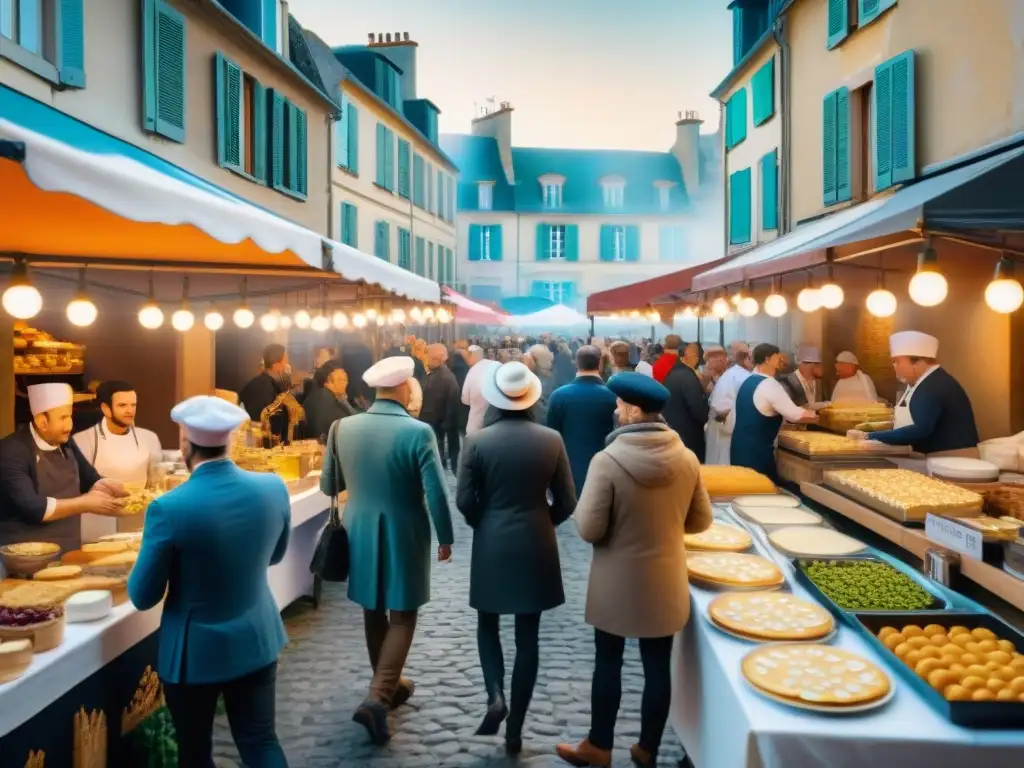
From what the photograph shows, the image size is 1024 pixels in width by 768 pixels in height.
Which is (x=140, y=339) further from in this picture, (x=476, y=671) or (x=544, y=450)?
(x=544, y=450)

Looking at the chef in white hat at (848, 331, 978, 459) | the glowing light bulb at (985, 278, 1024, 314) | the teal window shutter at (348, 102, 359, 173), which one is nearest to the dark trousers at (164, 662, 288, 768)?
the glowing light bulb at (985, 278, 1024, 314)

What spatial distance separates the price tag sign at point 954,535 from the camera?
4.11 meters

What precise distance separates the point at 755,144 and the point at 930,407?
10797 millimetres

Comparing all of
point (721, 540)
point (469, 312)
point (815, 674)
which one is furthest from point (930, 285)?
point (469, 312)

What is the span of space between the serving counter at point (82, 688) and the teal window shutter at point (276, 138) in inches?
416

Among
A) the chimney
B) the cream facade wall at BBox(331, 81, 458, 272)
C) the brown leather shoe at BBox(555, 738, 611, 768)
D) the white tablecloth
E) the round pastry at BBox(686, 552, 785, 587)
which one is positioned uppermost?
the chimney

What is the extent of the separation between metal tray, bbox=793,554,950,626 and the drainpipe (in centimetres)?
1050

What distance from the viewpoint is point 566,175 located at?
38500 millimetres

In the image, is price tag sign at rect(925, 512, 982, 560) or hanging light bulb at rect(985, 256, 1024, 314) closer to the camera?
price tag sign at rect(925, 512, 982, 560)

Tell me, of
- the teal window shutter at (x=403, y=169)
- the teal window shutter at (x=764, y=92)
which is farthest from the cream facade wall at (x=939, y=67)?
the teal window shutter at (x=403, y=169)

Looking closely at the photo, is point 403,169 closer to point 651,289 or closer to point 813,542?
point 651,289

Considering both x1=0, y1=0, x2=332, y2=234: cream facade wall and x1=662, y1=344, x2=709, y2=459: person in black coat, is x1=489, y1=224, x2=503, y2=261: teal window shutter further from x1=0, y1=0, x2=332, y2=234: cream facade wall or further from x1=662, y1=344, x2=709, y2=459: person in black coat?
x1=662, y1=344, x2=709, y2=459: person in black coat

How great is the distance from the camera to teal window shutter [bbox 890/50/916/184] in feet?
31.2

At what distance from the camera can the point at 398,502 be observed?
4.58 m
